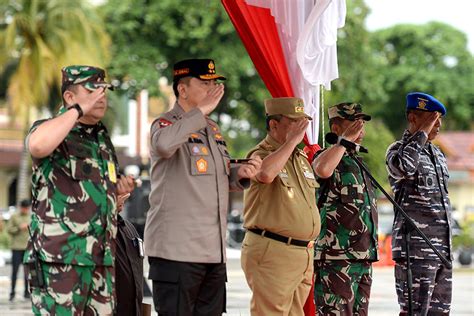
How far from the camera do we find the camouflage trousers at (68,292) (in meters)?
5.59

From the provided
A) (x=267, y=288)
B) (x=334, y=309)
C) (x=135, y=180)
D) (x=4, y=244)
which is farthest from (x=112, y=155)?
(x=4, y=244)

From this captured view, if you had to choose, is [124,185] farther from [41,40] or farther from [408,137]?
[41,40]

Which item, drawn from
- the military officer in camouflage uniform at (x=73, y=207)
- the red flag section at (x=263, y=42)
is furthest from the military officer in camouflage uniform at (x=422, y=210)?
the military officer in camouflage uniform at (x=73, y=207)

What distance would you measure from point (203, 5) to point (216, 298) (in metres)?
27.6

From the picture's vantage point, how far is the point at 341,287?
7723 millimetres

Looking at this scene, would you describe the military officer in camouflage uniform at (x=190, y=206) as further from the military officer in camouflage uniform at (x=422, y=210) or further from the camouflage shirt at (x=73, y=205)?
the military officer in camouflage uniform at (x=422, y=210)

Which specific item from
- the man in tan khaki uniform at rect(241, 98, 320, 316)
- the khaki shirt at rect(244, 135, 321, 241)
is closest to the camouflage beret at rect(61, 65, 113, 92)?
the man in tan khaki uniform at rect(241, 98, 320, 316)

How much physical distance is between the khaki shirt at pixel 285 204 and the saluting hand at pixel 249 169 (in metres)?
0.66

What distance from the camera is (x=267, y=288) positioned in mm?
7082

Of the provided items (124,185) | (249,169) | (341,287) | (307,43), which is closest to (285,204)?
(249,169)

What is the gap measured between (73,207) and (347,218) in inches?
107

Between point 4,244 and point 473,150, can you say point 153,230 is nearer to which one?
point 4,244

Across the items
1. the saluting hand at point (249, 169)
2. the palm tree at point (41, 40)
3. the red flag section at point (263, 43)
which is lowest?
the saluting hand at point (249, 169)

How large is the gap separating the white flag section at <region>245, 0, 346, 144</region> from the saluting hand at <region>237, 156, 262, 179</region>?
6.58 ft
